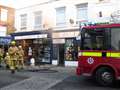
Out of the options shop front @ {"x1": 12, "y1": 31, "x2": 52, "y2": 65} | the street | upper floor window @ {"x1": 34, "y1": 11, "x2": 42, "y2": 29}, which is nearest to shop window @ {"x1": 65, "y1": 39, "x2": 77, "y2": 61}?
shop front @ {"x1": 12, "y1": 31, "x2": 52, "y2": 65}

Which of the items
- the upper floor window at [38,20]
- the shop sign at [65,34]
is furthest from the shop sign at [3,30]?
the shop sign at [65,34]

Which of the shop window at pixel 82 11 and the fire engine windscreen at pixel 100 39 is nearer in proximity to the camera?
the fire engine windscreen at pixel 100 39

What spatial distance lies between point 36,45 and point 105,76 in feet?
49.5

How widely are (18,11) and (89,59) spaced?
1743 cm

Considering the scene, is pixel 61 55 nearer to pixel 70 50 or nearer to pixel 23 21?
pixel 70 50

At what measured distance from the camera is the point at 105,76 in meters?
13.1

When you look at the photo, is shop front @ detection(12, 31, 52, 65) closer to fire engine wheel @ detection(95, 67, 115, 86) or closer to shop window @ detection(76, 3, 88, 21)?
shop window @ detection(76, 3, 88, 21)

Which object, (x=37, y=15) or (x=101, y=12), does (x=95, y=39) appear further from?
(x=37, y=15)

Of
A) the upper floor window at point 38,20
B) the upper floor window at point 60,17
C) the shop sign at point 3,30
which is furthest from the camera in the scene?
the shop sign at point 3,30

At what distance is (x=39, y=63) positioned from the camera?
2700cm

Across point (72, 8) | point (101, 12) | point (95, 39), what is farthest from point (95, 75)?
point (72, 8)

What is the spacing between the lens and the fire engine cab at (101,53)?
1289 cm

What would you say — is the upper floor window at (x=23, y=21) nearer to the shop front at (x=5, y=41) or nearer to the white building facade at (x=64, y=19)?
the white building facade at (x=64, y=19)

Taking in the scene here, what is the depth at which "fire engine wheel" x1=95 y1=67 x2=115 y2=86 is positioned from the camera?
1298 centimetres
